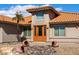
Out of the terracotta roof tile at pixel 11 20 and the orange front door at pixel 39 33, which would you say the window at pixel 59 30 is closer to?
the orange front door at pixel 39 33

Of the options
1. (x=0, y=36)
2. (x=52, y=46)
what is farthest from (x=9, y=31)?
(x=52, y=46)

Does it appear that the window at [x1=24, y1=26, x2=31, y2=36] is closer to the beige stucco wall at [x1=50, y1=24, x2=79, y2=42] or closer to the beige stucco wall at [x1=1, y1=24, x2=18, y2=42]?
the beige stucco wall at [x1=1, y1=24, x2=18, y2=42]

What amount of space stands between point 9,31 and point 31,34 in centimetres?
124

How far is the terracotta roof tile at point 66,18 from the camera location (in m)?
23.4

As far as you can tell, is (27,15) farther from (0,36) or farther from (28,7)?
(0,36)

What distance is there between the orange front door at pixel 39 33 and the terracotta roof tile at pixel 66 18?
2.63ft

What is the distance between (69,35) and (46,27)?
1367 mm

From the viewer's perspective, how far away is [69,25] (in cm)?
2419

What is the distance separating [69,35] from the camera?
2386cm

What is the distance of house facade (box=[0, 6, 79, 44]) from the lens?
76.7 feet

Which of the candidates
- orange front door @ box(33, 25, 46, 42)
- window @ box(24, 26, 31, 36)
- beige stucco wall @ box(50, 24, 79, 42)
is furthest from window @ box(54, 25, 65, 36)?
window @ box(24, 26, 31, 36)

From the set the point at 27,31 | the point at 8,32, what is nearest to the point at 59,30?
the point at 27,31

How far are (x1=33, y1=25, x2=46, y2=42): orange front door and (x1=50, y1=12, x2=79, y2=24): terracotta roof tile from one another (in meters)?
0.80
